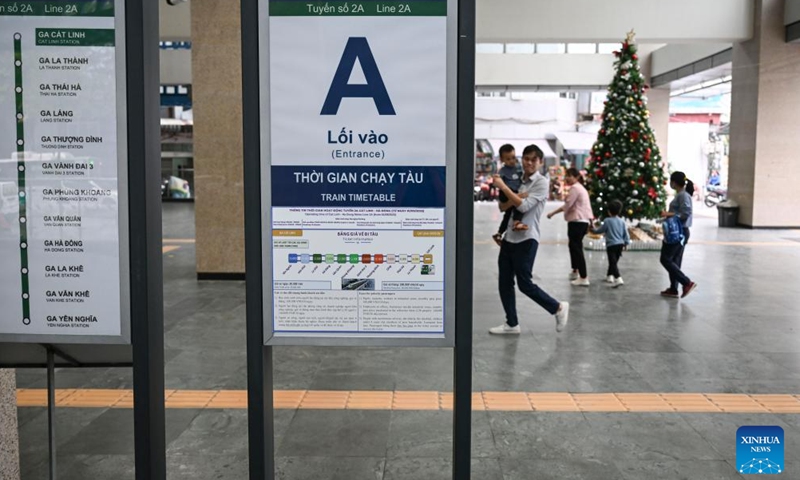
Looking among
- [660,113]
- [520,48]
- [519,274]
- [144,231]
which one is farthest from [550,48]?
[144,231]

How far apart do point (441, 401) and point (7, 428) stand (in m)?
2.69

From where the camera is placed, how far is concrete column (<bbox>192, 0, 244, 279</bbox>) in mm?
9938

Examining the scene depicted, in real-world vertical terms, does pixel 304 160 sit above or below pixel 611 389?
above

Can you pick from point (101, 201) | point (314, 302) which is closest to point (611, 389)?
point (314, 302)

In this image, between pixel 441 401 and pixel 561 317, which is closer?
pixel 441 401

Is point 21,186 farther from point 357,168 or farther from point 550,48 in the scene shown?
point 550,48

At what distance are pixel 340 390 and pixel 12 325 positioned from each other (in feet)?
9.22

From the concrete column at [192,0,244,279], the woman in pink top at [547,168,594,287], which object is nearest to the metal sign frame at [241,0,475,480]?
the concrete column at [192,0,244,279]

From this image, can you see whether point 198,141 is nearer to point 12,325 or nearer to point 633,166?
point 12,325

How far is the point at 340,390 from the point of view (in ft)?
17.3

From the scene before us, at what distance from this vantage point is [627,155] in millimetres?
15664

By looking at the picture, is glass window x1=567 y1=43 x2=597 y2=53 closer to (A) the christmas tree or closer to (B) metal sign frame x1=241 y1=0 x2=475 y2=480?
(A) the christmas tree

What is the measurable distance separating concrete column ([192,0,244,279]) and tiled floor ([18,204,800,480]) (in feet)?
5.72

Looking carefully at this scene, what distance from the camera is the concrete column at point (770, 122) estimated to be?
60.5 ft
